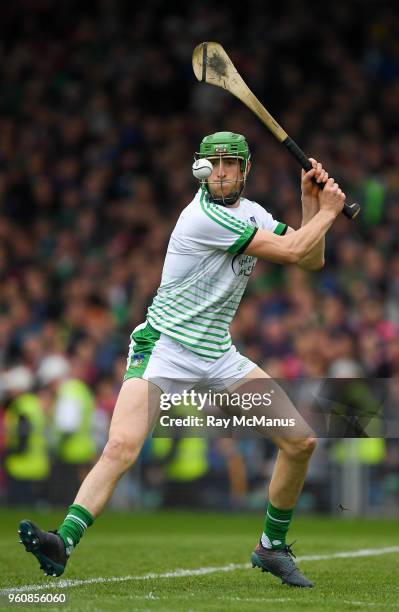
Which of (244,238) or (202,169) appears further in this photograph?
(202,169)

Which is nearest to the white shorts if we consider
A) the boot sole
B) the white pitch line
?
the boot sole

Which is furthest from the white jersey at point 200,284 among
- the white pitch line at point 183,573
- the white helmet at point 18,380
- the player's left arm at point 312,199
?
the white helmet at point 18,380

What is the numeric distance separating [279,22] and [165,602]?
14.3 meters

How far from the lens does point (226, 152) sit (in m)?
6.86

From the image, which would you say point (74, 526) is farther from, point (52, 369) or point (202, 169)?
point (52, 369)

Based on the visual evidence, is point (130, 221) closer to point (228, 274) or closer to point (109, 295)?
point (109, 295)

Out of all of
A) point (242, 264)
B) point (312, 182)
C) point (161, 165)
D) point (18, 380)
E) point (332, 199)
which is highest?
point (161, 165)

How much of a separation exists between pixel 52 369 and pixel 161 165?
4325 mm

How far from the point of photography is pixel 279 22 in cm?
1938

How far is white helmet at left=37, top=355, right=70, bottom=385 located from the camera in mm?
15008

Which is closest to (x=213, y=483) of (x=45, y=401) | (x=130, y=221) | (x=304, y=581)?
(x=45, y=401)

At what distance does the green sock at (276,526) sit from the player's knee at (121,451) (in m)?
1.04

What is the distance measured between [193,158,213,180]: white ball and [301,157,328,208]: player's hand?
20.8 inches

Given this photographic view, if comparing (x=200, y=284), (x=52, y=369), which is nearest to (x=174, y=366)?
(x=200, y=284)
